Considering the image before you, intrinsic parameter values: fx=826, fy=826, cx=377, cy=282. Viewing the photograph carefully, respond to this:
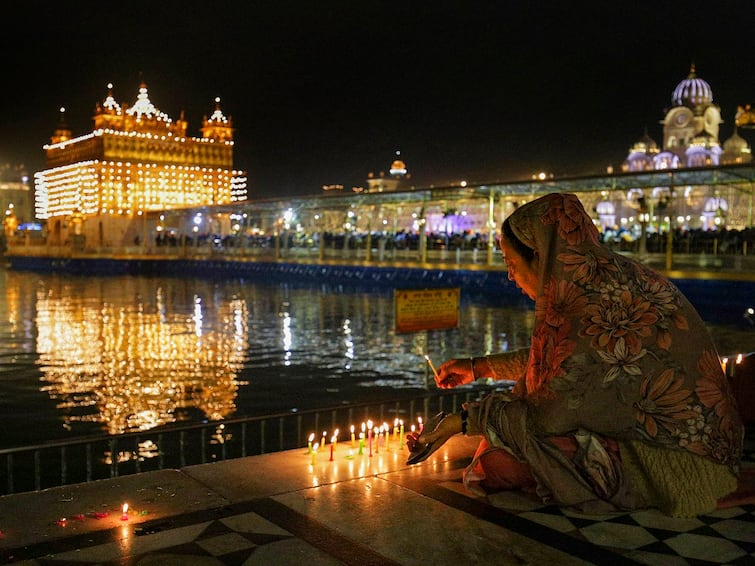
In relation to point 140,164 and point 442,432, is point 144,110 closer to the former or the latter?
point 140,164

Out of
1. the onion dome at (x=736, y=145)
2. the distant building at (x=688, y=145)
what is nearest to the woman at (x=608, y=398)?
the distant building at (x=688, y=145)

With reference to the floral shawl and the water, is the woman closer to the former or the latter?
the floral shawl

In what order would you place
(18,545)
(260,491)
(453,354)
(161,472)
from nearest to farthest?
(18,545)
(260,491)
(161,472)
(453,354)

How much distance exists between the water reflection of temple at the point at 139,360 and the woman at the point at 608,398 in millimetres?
5824

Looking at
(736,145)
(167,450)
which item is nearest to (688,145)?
(736,145)

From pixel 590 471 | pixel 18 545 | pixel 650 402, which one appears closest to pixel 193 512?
pixel 18 545

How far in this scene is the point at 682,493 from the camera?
12.6ft

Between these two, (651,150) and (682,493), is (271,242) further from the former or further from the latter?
(682,493)

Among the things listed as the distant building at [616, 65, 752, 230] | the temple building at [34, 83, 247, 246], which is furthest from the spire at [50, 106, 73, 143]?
the distant building at [616, 65, 752, 230]

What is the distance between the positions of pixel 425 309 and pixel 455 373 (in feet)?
10.9

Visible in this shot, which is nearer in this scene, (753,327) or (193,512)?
(193,512)

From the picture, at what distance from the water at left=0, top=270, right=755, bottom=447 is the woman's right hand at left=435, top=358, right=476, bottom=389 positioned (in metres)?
2.64

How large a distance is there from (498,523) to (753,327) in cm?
1626

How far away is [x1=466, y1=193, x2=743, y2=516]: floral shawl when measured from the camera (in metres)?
3.76
